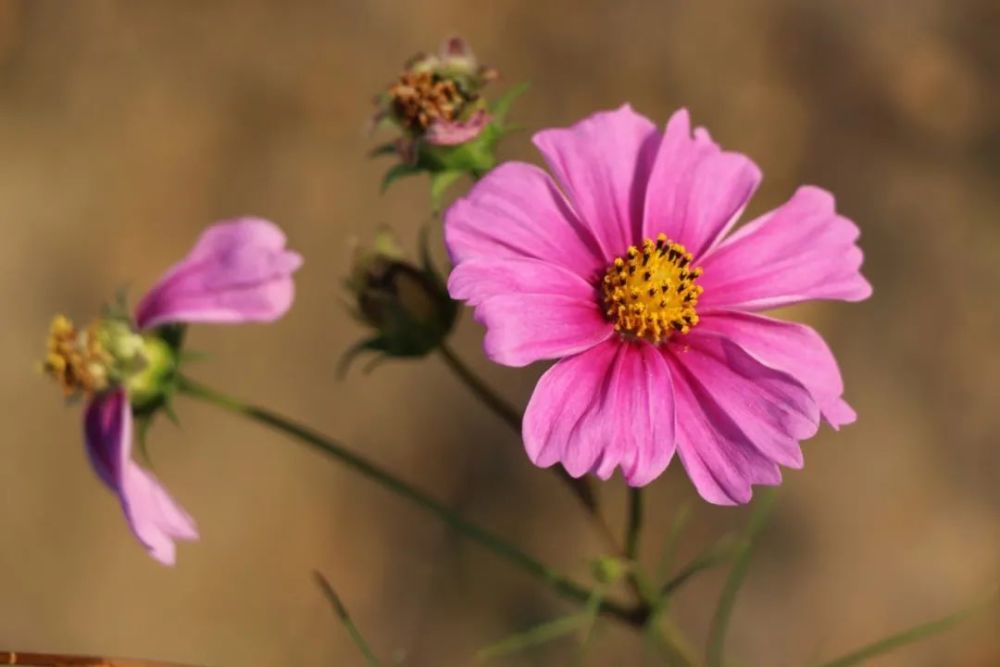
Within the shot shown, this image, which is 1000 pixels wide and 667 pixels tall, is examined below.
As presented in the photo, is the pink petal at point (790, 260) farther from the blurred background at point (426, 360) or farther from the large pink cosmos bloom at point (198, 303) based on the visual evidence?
the blurred background at point (426, 360)

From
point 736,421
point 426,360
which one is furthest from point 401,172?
point 426,360

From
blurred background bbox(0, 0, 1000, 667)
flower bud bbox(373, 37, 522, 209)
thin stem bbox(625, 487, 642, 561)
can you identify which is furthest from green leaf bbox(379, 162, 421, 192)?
blurred background bbox(0, 0, 1000, 667)

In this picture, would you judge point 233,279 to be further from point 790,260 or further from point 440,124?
point 790,260

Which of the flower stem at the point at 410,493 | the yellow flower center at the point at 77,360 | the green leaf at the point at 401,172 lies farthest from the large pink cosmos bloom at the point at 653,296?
the yellow flower center at the point at 77,360

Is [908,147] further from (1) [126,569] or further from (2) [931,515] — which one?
(1) [126,569]

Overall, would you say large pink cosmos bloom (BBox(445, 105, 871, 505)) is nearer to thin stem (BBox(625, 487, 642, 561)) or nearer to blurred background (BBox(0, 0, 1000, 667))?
thin stem (BBox(625, 487, 642, 561))

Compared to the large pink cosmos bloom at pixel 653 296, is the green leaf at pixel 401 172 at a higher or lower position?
higher
